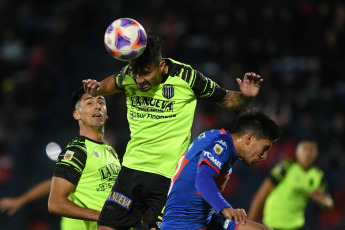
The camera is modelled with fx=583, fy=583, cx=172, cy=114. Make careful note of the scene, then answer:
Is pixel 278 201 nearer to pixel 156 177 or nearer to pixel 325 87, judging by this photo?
pixel 325 87

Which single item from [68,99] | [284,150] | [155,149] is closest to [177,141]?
[155,149]

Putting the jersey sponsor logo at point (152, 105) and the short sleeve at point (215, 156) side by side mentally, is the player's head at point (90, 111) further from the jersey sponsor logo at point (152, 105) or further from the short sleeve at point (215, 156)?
the short sleeve at point (215, 156)

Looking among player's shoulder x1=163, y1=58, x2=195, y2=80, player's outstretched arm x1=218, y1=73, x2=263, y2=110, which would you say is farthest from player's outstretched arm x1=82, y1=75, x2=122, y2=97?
player's outstretched arm x1=218, y1=73, x2=263, y2=110

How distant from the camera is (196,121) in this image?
10570 mm

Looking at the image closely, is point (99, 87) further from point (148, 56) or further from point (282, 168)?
point (282, 168)

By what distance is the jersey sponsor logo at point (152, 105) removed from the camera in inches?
207

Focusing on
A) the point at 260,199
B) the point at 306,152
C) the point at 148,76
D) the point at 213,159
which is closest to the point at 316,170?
the point at 306,152

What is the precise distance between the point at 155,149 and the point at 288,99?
5707 mm

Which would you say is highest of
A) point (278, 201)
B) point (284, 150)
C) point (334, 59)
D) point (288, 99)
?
point (334, 59)

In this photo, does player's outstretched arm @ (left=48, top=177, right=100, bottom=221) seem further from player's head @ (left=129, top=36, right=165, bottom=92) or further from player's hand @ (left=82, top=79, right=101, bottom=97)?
player's head @ (left=129, top=36, right=165, bottom=92)

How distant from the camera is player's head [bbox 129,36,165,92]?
508 centimetres

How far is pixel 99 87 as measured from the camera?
5164 millimetres

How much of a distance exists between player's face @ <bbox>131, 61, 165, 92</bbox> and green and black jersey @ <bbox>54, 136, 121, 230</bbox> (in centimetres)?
101

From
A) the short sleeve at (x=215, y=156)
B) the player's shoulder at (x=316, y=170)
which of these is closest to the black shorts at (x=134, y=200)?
the short sleeve at (x=215, y=156)
